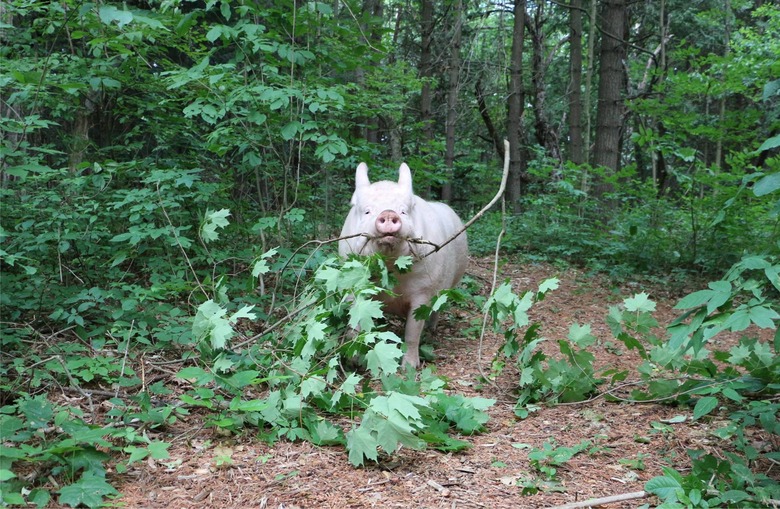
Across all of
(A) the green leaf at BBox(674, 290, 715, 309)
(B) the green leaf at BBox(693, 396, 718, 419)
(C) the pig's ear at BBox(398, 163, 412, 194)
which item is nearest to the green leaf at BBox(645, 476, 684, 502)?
(B) the green leaf at BBox(693, 396, 718, 419)

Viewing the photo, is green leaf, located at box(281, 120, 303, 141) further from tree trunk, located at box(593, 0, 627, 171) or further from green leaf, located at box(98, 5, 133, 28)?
tree trunk, located at box(593, 0, 627, 171)

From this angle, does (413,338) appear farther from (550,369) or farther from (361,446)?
(361,446)

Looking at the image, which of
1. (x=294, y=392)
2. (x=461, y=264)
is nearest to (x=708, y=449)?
(x=294, y=392)

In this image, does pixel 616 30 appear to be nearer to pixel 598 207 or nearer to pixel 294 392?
pixel 598 207

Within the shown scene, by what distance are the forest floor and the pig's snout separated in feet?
4.47

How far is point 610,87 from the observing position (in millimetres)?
9828

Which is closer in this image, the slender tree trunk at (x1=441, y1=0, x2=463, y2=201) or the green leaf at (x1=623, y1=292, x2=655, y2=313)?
the green leaf at (x1=623, y1=292, x2=655, y2=313)

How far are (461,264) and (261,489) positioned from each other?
348 cm

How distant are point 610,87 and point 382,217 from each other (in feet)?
23.2

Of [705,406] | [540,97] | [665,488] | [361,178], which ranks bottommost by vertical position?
[665,488]

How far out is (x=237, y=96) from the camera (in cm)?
474

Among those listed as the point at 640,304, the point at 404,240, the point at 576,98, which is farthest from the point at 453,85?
the point at 640,304

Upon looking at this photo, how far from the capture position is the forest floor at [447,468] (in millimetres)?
2582

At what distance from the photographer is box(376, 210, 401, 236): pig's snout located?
422 centimetres
